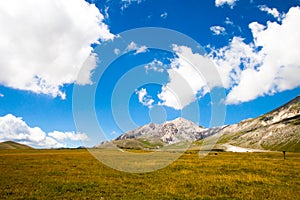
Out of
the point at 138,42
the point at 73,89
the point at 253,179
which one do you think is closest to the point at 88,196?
the point at 73,89

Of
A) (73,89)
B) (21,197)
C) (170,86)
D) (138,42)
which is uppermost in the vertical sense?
(138,42)

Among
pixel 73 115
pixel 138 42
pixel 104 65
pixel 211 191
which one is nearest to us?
pixel 211 191

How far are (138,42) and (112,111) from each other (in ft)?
27.8

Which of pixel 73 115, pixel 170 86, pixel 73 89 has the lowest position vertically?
pixel 73 115

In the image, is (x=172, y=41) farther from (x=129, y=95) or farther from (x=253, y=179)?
(x=253, y=179)

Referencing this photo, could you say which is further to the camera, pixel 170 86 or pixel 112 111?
pixel 170 86

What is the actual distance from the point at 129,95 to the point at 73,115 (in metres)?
7.76

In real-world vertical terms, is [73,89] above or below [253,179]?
above

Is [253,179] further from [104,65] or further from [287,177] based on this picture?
[104,65]

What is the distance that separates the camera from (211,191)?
18.0 metres

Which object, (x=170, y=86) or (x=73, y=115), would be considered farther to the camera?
(x=170, y=86)

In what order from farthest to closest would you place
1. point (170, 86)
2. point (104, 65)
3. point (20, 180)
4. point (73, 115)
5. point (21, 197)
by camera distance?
point (170, 86) < point (104, 65) < point (73, 115) < point (20, 180) < point (21, 197)

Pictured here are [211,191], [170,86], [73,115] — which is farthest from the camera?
[170,86]

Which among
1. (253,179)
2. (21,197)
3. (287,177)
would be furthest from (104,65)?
(287,177)
